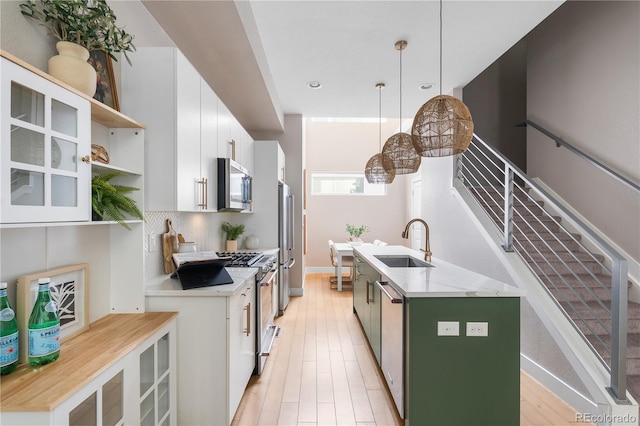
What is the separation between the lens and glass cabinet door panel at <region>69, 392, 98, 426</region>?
1012 millimetres

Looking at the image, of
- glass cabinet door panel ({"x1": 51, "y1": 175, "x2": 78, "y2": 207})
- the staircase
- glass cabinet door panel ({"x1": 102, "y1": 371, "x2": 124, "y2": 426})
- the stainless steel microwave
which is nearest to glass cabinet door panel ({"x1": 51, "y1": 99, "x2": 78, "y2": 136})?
glass cabinet door panel ({"x1": 51, "y1": 175, "x2": 78, "y2": 207})

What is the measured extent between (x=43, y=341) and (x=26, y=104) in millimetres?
827

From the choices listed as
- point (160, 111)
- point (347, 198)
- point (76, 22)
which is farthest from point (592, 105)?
point (347, 198)

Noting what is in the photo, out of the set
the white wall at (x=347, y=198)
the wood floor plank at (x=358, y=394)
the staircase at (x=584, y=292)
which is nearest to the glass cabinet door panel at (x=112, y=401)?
the wood floor plank at (x=358, y=394)

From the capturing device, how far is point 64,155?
112cm

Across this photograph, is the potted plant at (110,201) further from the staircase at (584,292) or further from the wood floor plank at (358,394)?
the staircase at (584,292)

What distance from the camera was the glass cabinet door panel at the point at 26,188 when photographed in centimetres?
93

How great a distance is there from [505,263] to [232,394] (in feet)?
8.08

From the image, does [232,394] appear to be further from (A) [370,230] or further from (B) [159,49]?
(A) [370,230]

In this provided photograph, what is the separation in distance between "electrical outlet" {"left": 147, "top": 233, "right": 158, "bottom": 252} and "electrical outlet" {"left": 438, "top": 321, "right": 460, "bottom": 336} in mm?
1888

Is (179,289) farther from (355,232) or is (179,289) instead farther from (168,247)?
(355,232)

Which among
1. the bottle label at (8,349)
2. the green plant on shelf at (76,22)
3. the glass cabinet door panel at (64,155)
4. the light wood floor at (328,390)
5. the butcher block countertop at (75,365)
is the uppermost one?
the green plant on shelf at (76,22)

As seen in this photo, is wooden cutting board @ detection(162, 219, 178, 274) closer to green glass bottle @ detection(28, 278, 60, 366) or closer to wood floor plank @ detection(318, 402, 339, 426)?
green glass bottle @ detection(28, 278, 60, 366)

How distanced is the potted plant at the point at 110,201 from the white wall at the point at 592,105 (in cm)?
392
